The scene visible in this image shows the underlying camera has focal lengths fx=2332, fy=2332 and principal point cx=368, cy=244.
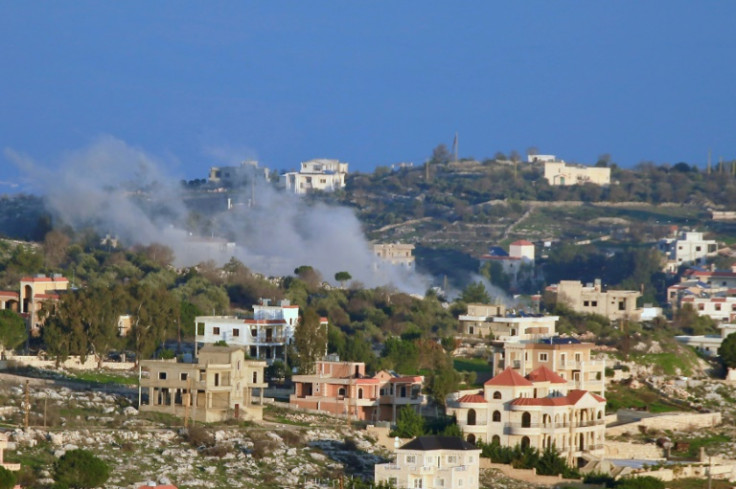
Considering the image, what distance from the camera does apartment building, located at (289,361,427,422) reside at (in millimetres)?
55281

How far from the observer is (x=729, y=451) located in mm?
56406

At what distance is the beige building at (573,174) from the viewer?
443 ft

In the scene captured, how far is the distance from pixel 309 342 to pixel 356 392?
456 cm

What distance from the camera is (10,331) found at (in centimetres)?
5944

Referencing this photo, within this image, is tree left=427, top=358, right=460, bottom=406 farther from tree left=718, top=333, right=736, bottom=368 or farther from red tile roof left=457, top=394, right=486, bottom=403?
tree left=718, top=333, right=736, bottom=368

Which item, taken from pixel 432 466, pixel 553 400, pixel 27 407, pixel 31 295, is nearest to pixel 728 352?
pixel 553 400

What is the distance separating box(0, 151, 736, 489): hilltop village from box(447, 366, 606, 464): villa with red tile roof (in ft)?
0.15

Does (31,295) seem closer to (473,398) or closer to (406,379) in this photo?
(406,379)

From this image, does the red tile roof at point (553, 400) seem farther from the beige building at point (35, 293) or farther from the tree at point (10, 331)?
the beige building at point (35, 293)

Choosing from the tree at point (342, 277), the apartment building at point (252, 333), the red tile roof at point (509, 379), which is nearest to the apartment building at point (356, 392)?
the red tile roof at point (509, 379)

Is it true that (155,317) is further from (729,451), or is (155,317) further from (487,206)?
(487,206)

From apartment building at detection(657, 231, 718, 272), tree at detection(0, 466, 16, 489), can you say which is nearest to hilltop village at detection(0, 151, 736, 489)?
tree at detection(0, 466, 16, 489)

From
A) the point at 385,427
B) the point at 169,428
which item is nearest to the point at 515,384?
the point at 385,427

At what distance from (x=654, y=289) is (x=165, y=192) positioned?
22595mm
